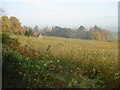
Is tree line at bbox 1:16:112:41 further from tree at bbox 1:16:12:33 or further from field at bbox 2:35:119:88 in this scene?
field at bbox 2:35:119:88

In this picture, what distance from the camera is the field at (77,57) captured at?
4.23m

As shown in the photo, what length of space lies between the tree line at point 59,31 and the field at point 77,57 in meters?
0.11

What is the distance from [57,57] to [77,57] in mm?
484

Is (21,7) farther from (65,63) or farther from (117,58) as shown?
(117,58)

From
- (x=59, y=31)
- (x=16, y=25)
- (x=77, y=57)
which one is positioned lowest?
(x=77, y=57)

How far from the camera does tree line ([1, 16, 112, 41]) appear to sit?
171 inches

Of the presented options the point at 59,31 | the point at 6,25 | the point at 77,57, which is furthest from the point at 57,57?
the point at 6,25

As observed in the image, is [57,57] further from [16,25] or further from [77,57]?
[16,25]

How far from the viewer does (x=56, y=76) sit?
421cm

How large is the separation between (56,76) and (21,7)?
1.86 meters

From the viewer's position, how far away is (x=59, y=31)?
4438 millimetres

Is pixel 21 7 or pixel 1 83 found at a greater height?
pixel 21 7

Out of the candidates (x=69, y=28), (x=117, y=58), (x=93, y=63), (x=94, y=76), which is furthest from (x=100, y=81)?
(x=69, y=28)

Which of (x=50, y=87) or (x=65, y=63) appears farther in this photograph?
(x=65, y=63)
